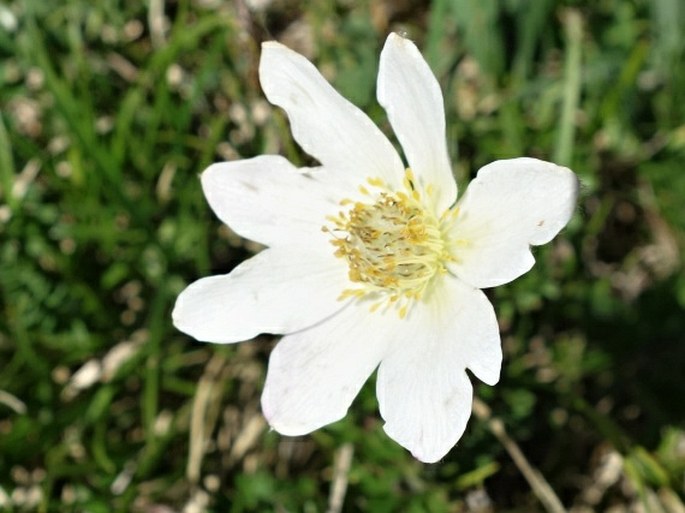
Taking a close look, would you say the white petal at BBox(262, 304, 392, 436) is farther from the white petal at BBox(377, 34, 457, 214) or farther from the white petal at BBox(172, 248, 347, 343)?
the white petal at BBox(377, 34, 457, 214)

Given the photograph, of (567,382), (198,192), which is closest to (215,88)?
(198,192)

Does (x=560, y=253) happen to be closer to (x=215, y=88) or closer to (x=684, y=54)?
(x=684, y=54)

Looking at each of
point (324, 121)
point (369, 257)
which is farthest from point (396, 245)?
point (324, 121)

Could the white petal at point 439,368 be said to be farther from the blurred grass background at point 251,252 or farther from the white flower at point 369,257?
the blurred grass background at point 251,252

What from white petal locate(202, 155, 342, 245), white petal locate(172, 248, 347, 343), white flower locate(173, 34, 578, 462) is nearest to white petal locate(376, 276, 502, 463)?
white flower locate(173, 34, 578, 462)

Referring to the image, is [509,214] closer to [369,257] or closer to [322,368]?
[369,257]
